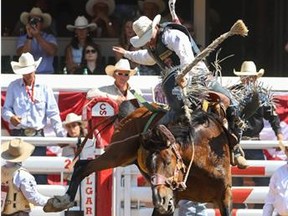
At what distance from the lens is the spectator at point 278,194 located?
10.3 m

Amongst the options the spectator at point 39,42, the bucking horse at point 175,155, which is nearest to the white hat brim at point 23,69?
the spectator at point 39,42

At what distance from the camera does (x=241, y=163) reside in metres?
9.85

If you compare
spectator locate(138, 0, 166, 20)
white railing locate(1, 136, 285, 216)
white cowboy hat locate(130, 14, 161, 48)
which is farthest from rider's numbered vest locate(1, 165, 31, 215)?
spectator locate(138, 0, 166, 20)

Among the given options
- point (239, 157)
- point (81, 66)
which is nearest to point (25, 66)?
point (81, 66)

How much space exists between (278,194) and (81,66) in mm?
4273

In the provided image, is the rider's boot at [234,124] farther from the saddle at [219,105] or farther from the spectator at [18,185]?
the spectator at [18,185]

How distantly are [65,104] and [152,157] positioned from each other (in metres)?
3.90

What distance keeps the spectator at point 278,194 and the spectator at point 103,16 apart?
16.1ft

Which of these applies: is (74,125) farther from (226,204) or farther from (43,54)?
(226,204)

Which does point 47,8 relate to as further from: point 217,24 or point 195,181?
point 195,181

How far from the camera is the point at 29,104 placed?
1237cm

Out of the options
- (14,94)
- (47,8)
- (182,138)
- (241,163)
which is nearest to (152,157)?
(182,138)

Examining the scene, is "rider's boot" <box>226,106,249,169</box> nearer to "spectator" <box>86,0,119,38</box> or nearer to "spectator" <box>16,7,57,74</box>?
"spectator" <box>16,7,57,74</box>

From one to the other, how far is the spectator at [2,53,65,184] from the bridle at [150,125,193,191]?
11.2 feet
